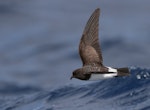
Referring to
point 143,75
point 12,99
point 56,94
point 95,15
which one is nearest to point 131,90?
point 143,75

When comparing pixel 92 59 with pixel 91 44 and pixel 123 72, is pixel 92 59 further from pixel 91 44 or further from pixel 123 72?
pixel 123 72

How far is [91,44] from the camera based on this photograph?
21625mm

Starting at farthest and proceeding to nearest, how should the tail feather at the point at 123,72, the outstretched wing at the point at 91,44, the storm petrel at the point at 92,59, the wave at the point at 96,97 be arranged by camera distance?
the wave at the point at 96,97
the outstretched wing at the point at 91,44
the storm petrel at the point at 92,59
the tail feather at the point at 123,72

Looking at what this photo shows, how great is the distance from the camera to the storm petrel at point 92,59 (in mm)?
20234

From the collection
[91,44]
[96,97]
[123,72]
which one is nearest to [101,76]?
[123,72]

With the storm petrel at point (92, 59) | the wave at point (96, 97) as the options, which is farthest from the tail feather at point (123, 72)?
the wave at point (96, 97)

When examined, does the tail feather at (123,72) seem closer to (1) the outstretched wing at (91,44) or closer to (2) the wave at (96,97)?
(1) the outstretched wing at (91,44)

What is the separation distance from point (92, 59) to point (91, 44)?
0.46m

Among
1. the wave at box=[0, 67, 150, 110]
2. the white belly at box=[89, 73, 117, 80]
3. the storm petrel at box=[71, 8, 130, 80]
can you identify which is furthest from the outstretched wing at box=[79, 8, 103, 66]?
the wave at box=[0, 67, 150, 110]

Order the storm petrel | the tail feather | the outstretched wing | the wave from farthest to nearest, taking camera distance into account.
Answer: the wave → the outstretched wing → the storm petrel → the tail feather

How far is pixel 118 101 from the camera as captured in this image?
30391mm

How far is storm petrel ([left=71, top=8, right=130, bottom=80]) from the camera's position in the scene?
20.2 meters

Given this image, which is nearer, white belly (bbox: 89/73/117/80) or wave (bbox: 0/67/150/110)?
white belly (bbox: 89/73/117/80)

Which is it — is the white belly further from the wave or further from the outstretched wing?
the wave
